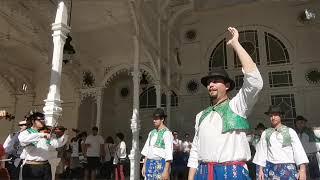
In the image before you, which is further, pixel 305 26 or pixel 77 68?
pixel 77 68

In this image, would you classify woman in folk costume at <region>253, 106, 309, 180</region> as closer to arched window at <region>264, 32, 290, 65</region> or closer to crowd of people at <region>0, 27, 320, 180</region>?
crowd of people at <region>0, 27, 320, 180</region>

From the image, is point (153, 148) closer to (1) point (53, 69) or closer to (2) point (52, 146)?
(2) point (52, 146)

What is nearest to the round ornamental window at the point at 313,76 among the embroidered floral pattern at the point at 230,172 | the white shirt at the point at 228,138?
the white shirt at the point at 228,138

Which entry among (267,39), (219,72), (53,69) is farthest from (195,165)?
(267,39)

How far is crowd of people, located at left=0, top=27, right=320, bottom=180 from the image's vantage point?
271 cm

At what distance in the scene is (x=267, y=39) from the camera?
14.6 metres

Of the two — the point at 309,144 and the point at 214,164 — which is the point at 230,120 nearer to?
the point at 214,164

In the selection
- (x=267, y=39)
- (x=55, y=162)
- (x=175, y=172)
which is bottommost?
(x=175, y=172)

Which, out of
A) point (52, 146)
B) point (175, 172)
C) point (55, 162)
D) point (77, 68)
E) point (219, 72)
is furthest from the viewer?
point (77, 68)

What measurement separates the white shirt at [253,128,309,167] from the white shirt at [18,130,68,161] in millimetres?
3288

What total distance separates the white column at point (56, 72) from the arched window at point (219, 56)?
31.4 feet

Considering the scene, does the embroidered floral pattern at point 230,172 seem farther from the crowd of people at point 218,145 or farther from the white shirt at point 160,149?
the white shirt at point 160,149

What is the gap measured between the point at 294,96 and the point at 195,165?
11.8 m

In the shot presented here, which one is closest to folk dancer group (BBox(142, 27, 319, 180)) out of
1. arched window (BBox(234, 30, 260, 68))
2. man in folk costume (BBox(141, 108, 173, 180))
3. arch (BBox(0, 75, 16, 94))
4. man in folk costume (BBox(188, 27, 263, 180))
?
man in folk costume (BBox(188, 27, 263, 180))
